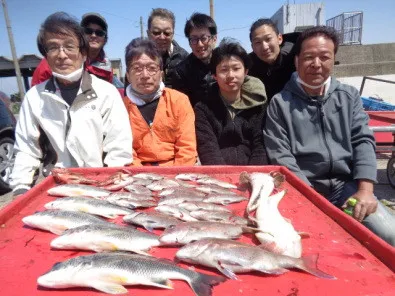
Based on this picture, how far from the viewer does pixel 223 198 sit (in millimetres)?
2598

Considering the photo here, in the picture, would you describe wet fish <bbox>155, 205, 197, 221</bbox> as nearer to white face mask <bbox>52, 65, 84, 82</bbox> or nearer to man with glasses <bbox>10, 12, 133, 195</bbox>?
man with glasses <bbox>10, 12, 133, 195</bbox>

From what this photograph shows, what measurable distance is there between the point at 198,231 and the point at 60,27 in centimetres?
254

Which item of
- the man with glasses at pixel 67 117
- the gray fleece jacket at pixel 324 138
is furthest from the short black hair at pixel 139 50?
the gray fleece jacket at pixel 324 138

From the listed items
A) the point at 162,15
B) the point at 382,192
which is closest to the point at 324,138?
the point at 162,15

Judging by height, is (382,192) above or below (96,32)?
below

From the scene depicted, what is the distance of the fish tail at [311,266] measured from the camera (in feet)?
5.13

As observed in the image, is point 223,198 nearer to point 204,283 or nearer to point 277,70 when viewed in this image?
point 204,283

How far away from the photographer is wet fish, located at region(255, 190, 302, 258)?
1.78 meters

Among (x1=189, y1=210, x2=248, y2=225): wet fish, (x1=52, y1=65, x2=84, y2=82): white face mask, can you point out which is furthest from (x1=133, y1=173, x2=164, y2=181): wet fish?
(x1=52, y1=65, x2=84, y2=82): white face mask

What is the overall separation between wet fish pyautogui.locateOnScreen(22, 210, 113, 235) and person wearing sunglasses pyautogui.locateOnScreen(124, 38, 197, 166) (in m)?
1.78

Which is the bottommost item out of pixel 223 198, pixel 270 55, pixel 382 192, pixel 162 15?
pixel 382 192

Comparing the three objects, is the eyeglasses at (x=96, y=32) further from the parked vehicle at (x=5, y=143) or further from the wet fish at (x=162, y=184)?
the parked vehicle at (x=5, y=143)

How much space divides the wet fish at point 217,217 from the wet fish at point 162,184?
1.83ft

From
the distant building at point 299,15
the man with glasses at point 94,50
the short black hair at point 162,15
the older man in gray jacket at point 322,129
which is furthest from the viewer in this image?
the distant building at point 299,15
